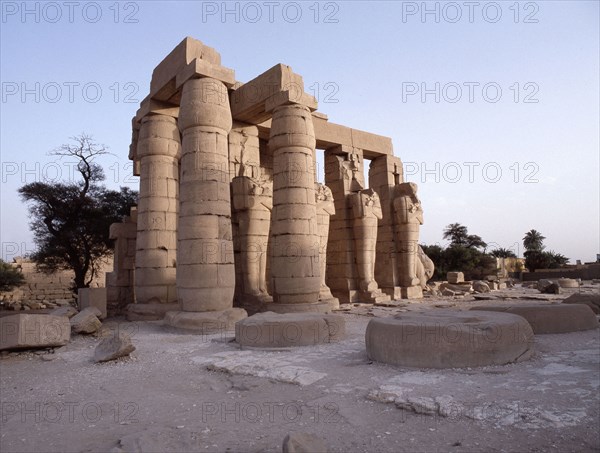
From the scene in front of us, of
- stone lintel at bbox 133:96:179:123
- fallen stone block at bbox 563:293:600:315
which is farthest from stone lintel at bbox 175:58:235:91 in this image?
fallen stone block at bbox 563:293:600:315

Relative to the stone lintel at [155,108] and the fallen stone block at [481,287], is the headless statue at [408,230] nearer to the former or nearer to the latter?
the fallen stone block at [481,287]

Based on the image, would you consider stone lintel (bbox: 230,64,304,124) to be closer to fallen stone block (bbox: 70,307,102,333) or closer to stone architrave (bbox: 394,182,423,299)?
fallen stone block (bbox: 70,307,102,333)

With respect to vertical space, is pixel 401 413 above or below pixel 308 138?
below

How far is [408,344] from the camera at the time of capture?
4926 mm

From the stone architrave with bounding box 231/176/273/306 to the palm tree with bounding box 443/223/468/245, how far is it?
36666 mm

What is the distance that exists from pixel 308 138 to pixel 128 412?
25.4 ft

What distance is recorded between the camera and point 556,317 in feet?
23.6

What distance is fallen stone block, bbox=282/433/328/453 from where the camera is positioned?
2.66m

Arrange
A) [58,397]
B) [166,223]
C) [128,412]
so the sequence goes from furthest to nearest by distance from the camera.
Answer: [166,223] → [58,397] → [128,412]

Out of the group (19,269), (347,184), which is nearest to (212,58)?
(347,184)

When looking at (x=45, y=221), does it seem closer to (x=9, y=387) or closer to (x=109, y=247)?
(x=109, y=247)

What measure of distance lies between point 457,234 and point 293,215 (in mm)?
38863

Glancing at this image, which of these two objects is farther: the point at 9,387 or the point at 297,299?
the point at 297,299

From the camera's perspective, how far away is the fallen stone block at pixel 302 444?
2662mm
